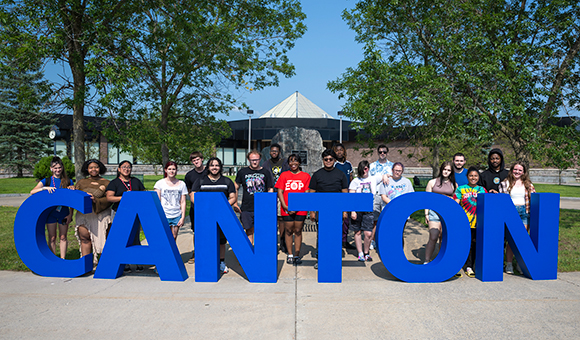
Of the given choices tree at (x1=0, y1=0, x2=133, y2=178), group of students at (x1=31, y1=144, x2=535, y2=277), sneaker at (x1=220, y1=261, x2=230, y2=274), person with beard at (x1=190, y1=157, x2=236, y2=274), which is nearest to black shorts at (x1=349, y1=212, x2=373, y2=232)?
group of students at (x1=31, y1=144, x2=535, y2=277)

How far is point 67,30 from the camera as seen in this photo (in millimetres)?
7438

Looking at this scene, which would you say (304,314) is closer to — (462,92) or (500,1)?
(462,92)

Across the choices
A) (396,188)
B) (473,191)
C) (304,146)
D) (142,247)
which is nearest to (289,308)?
(142,247)

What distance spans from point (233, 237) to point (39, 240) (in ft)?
8.80

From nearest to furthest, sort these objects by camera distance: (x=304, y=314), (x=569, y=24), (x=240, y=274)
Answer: (x=304, y=314) < (x=240, y=274) < (x=569, y=24)

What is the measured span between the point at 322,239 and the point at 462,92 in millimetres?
5717

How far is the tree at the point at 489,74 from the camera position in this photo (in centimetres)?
749

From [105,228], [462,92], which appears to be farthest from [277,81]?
[105,228]

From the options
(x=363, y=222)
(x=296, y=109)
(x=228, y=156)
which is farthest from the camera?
(x=296, y=109)

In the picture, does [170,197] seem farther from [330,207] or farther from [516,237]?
[516,237]

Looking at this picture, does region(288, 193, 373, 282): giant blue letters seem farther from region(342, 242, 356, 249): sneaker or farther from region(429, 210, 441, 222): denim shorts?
region(342, 242, 356, 249): sneaker

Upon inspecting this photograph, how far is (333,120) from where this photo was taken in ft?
136

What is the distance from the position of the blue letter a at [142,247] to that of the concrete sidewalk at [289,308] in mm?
192

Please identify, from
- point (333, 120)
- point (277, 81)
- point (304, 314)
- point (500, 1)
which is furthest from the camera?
point (333, 120)
